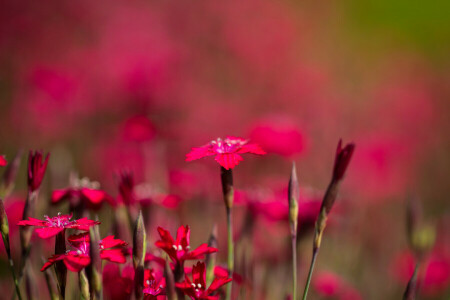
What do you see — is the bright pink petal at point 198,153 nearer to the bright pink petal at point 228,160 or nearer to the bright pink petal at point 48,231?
the bright pink petal at point 228,160

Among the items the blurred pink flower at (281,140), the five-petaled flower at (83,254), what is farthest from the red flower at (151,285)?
the blurred pink flower at (281,140)

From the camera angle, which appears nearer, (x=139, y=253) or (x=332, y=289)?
(x=139, y=253)

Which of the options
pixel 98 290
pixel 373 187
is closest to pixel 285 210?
pixel 98 290

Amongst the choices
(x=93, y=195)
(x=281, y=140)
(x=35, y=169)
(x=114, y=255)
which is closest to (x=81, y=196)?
(x=93, y=195)

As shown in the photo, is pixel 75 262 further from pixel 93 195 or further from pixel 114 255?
pixel 93 195

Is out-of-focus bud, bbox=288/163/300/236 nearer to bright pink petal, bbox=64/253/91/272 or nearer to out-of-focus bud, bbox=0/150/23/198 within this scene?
bright pink petal, bbox=64/253/91/272

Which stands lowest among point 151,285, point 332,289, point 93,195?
point 332,289
